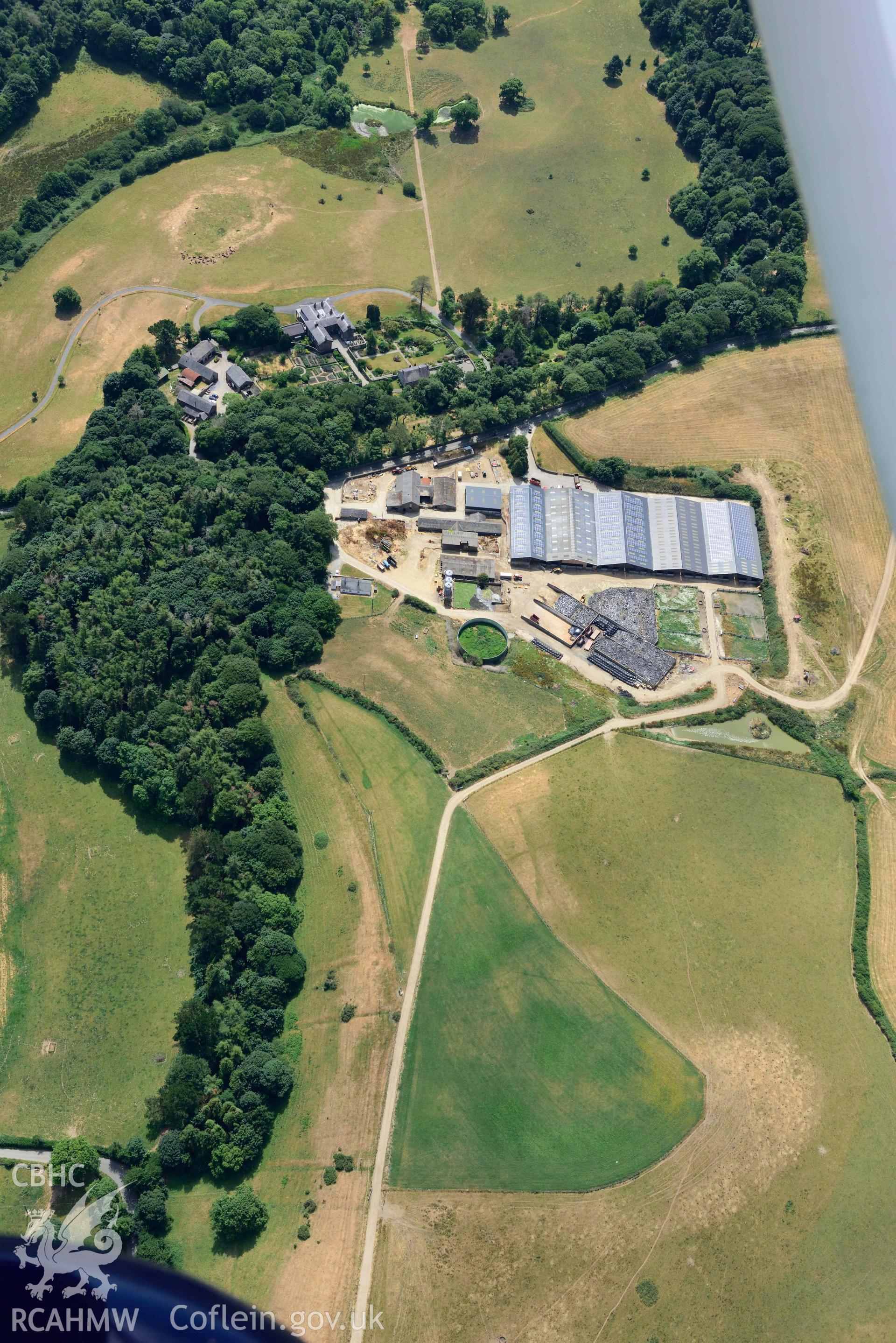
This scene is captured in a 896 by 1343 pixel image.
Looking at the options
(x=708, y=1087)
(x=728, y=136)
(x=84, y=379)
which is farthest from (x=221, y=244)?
(x=708, y=1087)

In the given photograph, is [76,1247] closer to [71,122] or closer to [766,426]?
[766,426]

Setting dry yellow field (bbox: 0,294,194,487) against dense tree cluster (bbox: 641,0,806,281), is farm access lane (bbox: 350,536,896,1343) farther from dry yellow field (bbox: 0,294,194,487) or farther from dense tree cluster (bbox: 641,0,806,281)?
dense tree cluster (bbox: 641,0,806,281)

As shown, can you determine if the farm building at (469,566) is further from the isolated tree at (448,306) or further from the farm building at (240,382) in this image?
the isolated tree at (448,306)

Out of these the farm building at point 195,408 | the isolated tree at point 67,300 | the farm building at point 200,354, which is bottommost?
the farm building at point 195,408

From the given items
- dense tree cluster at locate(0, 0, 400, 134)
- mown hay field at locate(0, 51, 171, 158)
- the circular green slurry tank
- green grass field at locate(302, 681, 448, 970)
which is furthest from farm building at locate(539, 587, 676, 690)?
mown hay field at locate(0, 51, 171, 158)

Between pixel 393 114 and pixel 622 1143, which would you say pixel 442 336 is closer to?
pixel 393 114

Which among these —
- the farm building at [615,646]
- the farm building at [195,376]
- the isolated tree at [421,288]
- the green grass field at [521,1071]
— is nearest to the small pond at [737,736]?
the farm building at [615,646]
